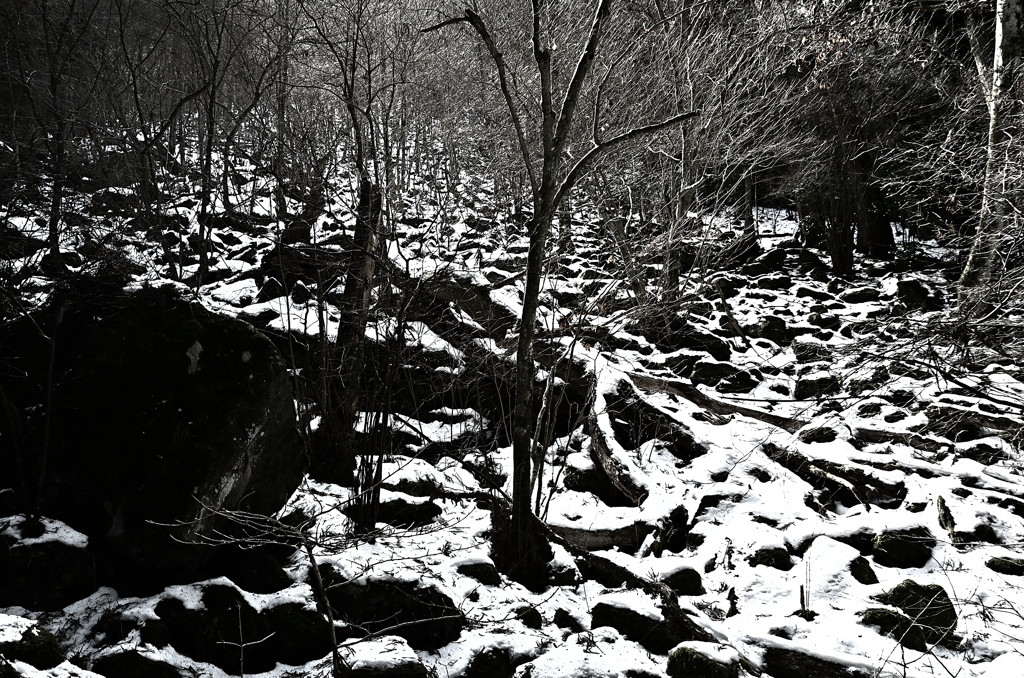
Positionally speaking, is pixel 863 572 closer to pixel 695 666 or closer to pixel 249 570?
pixel 695 666

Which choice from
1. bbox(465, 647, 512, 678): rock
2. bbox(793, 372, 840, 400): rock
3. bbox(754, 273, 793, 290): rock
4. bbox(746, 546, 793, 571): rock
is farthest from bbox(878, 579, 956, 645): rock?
bbox(754, 273, 793, 290): rock

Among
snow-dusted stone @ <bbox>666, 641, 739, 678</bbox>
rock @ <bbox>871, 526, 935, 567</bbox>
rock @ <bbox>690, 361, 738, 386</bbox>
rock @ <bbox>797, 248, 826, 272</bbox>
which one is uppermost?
rock @ <bbox>797, 248, 826, 272</bbox>

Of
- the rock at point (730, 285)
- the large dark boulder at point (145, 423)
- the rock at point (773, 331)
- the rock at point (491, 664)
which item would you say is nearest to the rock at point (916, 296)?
the rock at point (773, 331)

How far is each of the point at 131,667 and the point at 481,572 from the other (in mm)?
2430

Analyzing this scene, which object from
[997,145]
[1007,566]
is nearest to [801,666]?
[1007,566]

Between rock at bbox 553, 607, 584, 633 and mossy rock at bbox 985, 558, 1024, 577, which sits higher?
mossy rock at bbox 985, 558, 1024, 577

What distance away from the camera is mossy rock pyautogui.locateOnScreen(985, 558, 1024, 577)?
516 cm

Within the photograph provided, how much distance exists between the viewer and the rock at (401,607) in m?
4.77

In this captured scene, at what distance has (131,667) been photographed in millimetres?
3975

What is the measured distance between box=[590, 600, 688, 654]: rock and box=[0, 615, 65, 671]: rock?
3.45m

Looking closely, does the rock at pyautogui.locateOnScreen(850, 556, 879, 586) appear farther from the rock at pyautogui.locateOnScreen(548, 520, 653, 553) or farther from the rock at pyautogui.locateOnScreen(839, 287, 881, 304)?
the rock at pyautogui.locateOnScreen(839, 287, 881, 304)

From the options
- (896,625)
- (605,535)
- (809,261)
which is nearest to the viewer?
(896,625)

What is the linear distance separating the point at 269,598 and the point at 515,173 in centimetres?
824

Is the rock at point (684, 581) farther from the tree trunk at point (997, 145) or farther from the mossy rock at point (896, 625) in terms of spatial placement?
the tree trunk at point (997, 145)
